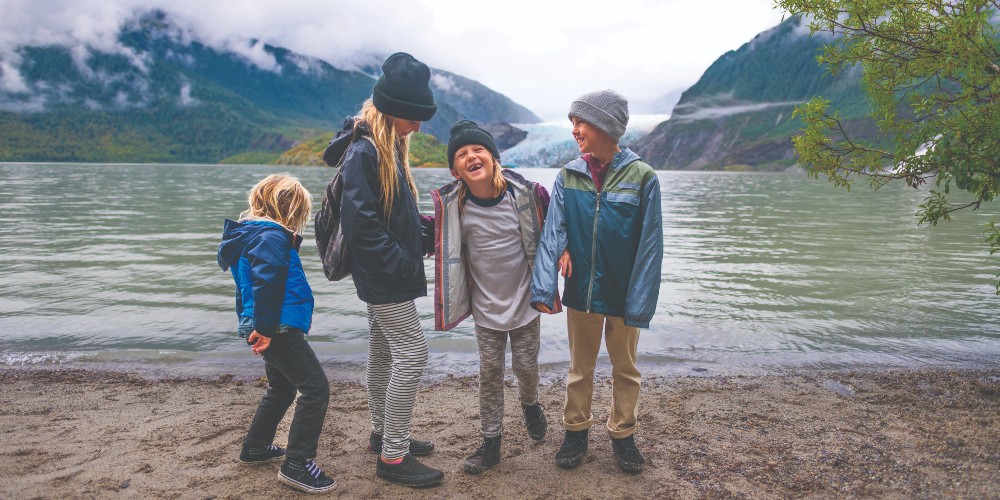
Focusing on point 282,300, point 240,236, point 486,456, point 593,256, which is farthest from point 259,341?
point 593,256

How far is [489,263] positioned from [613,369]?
1.15 meters

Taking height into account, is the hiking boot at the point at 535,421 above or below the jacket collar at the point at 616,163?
below

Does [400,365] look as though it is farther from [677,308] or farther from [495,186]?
[677,308]

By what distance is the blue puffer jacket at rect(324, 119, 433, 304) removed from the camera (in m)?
3.82

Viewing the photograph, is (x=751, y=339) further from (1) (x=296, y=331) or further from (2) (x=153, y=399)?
(2) (x=153, y=399)

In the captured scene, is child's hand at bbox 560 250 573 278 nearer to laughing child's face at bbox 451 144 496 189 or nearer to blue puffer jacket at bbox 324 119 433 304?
laughing child's face at bbox 451 144 496 189

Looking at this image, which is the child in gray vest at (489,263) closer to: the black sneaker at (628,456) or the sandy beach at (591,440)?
the sandy beach at (591,440)

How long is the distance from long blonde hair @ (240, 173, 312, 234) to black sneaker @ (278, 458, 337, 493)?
1538 mm

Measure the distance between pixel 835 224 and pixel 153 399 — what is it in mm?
26734

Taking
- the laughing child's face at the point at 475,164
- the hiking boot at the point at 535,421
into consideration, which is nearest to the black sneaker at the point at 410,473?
the hiking boot at the point at 535,421

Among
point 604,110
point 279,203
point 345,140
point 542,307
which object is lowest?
point 542,307

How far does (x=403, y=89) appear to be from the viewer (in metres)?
3.99

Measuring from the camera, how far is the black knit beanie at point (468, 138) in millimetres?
4250

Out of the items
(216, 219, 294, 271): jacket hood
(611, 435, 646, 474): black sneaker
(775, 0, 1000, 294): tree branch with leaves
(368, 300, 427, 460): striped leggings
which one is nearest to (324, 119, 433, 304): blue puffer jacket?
(368, 300, 427, 460): striped leggings
